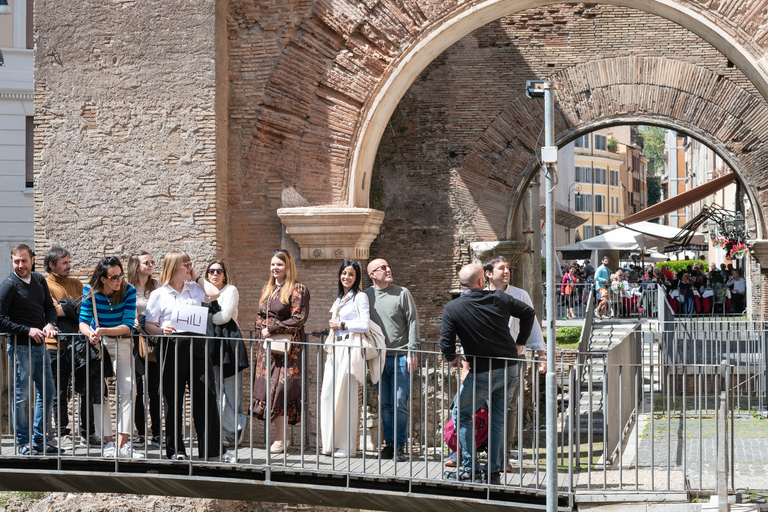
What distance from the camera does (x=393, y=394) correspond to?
7703mm

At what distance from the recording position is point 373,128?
979 centimetres

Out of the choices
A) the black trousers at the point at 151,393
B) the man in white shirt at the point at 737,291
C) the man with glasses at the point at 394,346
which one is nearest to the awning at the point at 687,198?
the man in white shirt at the point at 737,291

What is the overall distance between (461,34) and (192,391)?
183 inches

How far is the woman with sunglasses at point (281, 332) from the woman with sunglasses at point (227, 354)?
18cm

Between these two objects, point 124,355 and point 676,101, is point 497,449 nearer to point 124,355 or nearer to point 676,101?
point 124,355

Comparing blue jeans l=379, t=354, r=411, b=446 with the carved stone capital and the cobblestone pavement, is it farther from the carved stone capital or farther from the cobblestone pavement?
the carved stone capital

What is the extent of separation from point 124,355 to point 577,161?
227 feet

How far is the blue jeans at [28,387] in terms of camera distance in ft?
25.1

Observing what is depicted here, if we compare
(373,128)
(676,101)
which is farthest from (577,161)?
(373,128)

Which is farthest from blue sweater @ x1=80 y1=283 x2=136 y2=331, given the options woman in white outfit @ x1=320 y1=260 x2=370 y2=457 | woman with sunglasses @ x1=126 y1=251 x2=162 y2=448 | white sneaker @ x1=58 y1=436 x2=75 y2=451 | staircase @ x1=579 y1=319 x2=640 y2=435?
staircase @ x1=579 y1=319 x2=640 y2=435

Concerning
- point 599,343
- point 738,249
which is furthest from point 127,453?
point 738,249

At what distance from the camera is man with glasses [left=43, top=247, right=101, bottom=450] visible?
7.74 meters

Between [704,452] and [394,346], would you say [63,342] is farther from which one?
[704,452]

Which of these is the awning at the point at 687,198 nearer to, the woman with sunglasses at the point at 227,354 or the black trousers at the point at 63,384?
the woman with sunglasses at the point at 227,354
